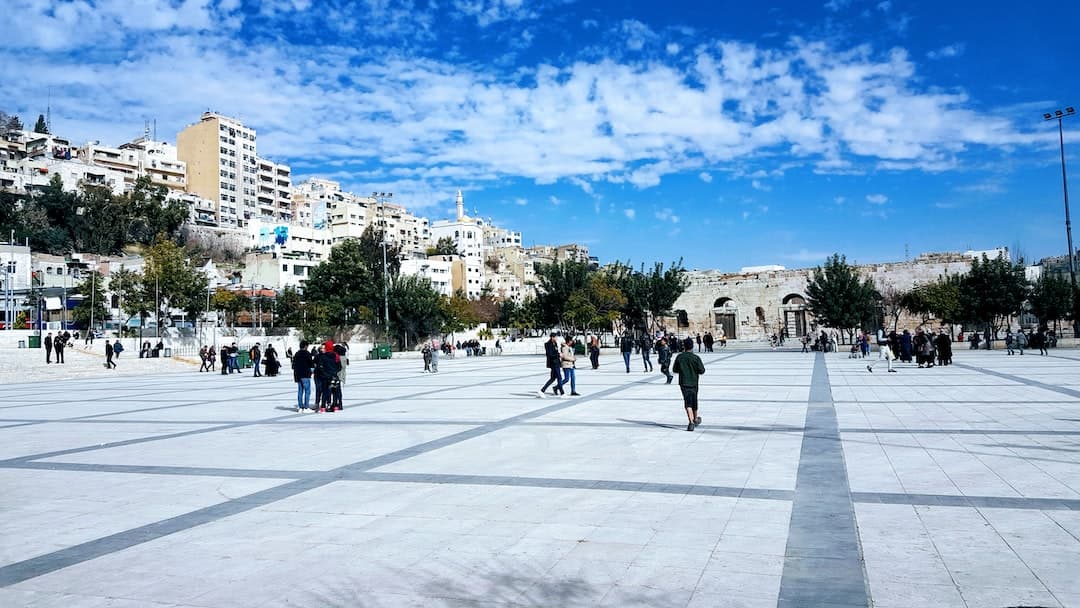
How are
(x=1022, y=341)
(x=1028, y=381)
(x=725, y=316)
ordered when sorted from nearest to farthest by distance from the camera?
(x=1028, y=381)
(x=1022, y=341)
(x=725, y=316)

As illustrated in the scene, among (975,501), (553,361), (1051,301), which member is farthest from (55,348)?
(1051,301)

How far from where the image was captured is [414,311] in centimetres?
4719

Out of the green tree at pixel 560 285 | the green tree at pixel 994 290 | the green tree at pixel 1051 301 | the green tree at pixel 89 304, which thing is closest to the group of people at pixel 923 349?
Result: the green tree at pixel 994 290

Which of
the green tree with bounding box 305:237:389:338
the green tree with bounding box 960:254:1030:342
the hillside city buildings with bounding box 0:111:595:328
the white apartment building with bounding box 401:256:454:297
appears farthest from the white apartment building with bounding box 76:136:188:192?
the green tree with bounding box 960:254:1030:342

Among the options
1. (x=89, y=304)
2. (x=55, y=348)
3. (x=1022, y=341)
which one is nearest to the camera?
(x=1022, y=341)

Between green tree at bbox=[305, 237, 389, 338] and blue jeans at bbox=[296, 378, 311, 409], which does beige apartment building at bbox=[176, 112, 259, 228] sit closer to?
green tree at bbox=[305, 237, 389, 338]

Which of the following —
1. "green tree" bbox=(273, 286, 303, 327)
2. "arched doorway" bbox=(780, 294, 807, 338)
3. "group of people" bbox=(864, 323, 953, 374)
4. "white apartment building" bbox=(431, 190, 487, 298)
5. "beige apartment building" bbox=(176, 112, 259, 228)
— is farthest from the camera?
"white apartment building" bbox=(431, 190, 487, 298)

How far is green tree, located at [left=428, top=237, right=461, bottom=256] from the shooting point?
358 feet

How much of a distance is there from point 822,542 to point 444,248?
108820 millimetres

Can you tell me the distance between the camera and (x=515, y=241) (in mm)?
146250

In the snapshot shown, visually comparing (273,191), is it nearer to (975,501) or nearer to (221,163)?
(221,163)

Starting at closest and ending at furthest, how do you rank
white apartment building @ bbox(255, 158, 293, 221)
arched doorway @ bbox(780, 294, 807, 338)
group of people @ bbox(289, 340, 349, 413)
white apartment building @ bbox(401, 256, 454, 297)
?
1. group of people @ bbox(289, 340, 349, 413)
2. arched doorway @ bbox(780, 294, 807, 338)
3. white apartment building @ bbox(401, 256, 454, 297)
4. white apartment building @ bbox(255, 158, 293, 221)

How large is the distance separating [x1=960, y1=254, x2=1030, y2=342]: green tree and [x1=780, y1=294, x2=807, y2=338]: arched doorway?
20.1 meters

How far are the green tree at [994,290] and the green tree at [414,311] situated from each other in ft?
101
